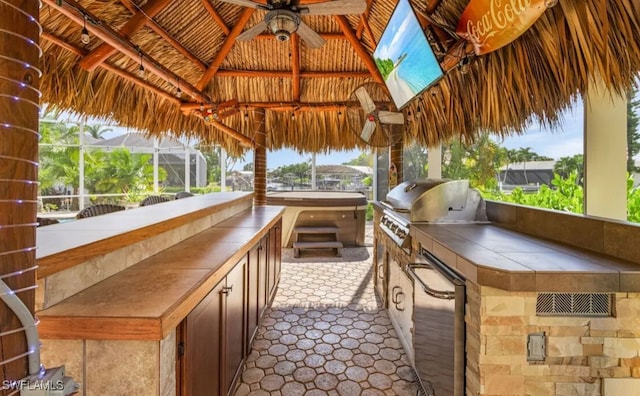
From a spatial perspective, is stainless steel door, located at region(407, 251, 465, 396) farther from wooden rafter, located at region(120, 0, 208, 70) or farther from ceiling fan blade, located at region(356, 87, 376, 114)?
wooden rafter, located at region(120, 0, 208, 70)

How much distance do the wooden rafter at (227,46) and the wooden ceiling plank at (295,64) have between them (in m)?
0.56

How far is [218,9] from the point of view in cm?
321

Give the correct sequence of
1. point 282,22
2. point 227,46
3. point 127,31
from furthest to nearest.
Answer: point 227,46 < point 127,31 < point 282,22

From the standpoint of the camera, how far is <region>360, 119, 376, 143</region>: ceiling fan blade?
333 centimetres

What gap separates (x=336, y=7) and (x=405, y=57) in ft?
2.26

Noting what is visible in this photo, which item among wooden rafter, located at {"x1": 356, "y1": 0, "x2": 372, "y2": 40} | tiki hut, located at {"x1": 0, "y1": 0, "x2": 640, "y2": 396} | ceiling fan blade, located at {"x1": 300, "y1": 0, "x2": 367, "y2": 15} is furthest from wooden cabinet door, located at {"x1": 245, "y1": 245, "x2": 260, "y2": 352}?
wooden rafter, located at {"x1": 356, "y1": 0, "x2": 372, "y2": 40}

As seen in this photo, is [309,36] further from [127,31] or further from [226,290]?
[226,290]

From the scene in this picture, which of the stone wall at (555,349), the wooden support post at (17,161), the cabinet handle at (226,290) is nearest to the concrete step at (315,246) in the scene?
the cabinet handle at (226,290)

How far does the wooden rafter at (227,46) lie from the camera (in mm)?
3332

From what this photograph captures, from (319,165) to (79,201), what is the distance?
24.4ft

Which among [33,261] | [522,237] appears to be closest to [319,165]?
[522,237]

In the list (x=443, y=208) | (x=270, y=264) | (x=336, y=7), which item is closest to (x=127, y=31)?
(x=336, y=7)

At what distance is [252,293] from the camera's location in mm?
2229

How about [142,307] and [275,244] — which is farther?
[275,244]
